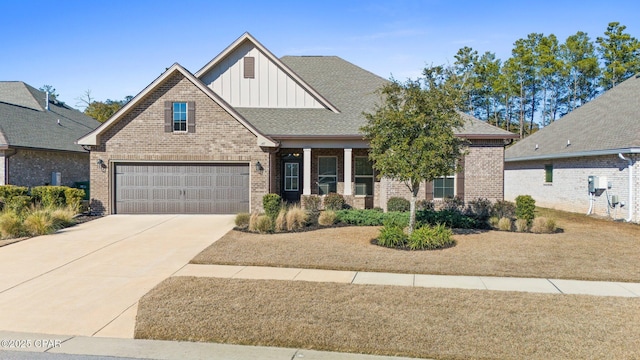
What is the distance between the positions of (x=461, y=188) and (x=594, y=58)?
36.4m

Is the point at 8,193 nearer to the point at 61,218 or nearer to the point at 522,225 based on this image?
the point at 61,218

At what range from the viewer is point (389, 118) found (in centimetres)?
1178

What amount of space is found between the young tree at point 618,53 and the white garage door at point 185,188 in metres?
41.2

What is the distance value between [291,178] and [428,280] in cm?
1194

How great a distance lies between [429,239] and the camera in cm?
1120

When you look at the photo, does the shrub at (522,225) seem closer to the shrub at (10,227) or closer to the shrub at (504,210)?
the shrub at (504,210)

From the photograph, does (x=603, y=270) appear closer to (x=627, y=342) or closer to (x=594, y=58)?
(x=627, y=342)

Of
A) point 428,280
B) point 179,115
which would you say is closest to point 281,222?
point 428,280

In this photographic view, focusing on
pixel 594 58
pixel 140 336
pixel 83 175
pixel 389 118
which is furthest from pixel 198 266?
pixel 594 58

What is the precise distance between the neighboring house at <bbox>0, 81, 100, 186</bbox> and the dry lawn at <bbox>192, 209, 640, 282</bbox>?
11980 mm

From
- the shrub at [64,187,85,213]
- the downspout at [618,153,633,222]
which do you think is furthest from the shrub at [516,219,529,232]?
the shrub at [64,187,85,213]

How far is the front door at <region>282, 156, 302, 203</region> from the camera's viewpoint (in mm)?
19484

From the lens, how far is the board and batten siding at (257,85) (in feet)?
65.0

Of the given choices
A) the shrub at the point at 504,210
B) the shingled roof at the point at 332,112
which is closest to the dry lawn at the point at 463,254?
the shrub at the point at 504,210
